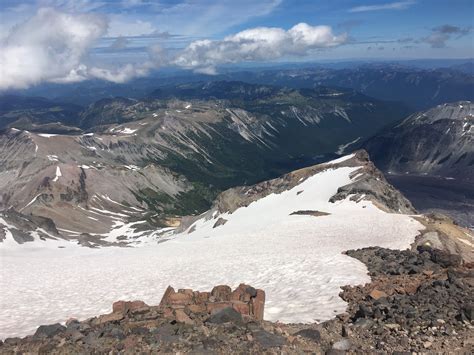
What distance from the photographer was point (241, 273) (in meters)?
33.5

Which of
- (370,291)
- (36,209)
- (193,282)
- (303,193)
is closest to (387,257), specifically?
(370,291)

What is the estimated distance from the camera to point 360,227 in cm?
5044

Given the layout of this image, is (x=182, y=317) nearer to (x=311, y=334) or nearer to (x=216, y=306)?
(x=216, y=306)

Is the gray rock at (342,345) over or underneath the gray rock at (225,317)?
underneath

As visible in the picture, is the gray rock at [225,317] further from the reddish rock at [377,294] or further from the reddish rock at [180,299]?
the reddish rock at [377,294]

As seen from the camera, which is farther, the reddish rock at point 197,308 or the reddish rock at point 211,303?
the reddish rock at point 197,308

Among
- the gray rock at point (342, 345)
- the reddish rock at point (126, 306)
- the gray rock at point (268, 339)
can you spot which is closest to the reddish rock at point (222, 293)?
Result: the reddish rock at point (126, 306)

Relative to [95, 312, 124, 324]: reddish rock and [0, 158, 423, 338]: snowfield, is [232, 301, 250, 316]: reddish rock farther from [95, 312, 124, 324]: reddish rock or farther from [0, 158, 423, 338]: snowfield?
[95, 312, 124, 324]: reddish rock

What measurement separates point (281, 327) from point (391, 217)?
42.4 meters

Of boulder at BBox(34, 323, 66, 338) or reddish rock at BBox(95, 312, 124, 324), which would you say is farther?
reddish rock at BBox(95, 312, 124, 324)

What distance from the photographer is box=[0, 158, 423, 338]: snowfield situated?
2511 centimetres

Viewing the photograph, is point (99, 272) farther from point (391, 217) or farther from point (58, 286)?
point (391, 217)

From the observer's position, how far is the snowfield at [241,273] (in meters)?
25.1

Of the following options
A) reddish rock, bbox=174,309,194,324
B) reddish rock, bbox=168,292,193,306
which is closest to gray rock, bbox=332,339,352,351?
reddish rock, bbox=174,309,194,324
